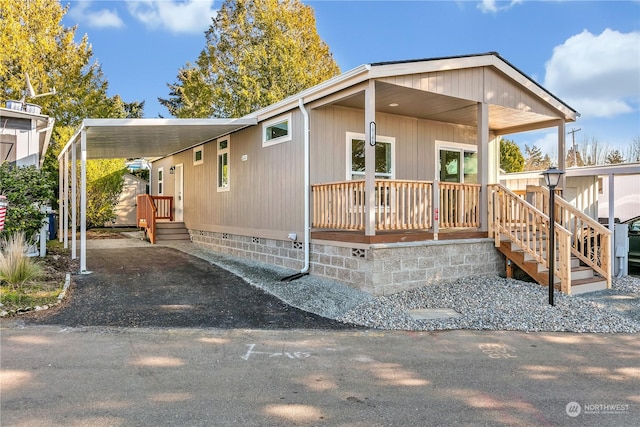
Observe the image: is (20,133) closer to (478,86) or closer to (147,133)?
(147,133)

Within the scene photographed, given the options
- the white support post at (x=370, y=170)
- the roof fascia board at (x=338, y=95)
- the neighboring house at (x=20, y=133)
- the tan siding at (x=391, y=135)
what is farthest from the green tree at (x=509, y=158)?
the neighboring house at (x=20, y=133)

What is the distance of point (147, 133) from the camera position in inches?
384

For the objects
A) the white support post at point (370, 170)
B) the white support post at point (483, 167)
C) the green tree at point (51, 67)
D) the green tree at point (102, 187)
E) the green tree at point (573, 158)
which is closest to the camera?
the white support post at point (370, 170)

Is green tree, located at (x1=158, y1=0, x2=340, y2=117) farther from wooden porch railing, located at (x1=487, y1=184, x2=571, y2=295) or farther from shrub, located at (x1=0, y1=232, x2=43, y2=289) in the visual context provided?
shrub, located at (x1=0, y1=232, x2=43, y2=289)

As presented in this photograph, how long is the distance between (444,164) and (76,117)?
17.4m

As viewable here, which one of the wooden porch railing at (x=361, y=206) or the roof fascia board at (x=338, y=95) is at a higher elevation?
the roof fascia board at (x=338, y=95)

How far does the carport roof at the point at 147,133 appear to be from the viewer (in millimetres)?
8523

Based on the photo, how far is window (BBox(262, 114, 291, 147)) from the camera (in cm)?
868

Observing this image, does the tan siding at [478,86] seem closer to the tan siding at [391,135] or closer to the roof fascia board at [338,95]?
the roof fascia board at [338,95]

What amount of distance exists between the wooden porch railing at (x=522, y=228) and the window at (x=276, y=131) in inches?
158

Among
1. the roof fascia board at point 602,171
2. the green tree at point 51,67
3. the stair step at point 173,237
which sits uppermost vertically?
the green tree at point 51,67

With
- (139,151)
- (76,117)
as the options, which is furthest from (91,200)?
(76,117)

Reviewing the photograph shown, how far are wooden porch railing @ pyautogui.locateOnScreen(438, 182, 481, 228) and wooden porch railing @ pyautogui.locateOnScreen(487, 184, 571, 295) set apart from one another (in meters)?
0.27

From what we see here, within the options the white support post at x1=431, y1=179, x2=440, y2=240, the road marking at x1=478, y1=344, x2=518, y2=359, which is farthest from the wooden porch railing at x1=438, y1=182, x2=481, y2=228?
the road marking at x1=478, y1=344, x2=518, y2=359
